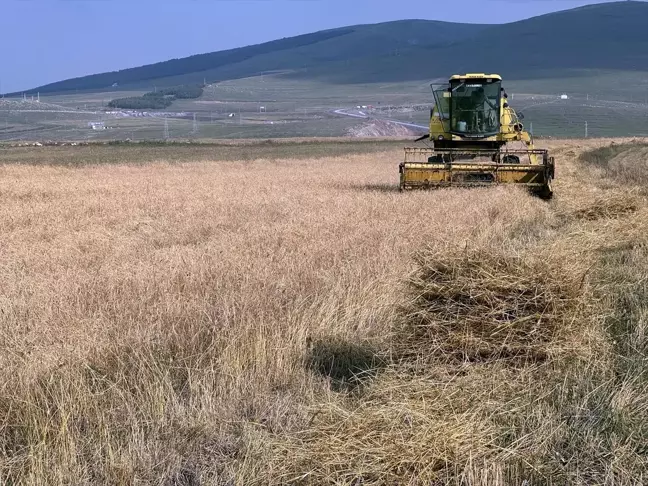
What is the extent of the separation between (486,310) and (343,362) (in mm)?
1030

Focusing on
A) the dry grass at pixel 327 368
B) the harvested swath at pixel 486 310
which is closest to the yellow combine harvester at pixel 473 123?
the dry grass at pixel 327 368

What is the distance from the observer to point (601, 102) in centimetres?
12262

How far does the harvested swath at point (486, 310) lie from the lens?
190 inches

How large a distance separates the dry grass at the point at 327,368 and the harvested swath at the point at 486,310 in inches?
0.5

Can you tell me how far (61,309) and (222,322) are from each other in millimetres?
1393

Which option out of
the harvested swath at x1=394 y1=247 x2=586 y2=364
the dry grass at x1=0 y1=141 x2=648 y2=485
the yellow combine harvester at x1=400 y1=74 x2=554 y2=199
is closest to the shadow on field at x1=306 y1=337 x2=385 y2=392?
the dry grass at x1=0 y1=141 x2=648 y2=485

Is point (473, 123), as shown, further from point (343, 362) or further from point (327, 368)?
point (327, 368)

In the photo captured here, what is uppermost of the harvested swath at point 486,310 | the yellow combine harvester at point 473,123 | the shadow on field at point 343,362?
the yellow combine harvester at point 473,123

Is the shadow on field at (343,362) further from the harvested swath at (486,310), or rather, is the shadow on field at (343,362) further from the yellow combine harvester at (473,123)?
the yellow combine harvester at (473,123)

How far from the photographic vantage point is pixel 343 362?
5004mm

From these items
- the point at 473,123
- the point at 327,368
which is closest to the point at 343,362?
the point at 327,368

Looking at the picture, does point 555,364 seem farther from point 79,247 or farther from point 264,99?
point 264,99

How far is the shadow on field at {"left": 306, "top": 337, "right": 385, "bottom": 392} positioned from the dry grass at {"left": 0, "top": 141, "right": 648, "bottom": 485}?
17 millimetres

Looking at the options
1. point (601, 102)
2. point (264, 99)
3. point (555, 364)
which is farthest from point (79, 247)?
point (264, 99)
